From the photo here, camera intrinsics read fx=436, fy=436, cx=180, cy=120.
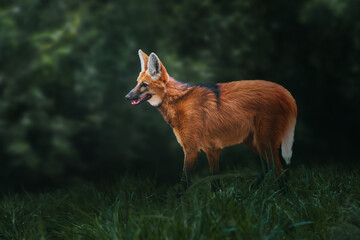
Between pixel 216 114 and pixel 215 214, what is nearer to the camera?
pixel 215 214

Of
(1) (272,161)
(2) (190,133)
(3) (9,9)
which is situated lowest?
(1) (272,161)

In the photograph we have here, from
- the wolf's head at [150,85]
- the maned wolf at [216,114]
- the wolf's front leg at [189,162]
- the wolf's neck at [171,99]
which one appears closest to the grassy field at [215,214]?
the wolf's front leg at [189,162]

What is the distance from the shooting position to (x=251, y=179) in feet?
11.5

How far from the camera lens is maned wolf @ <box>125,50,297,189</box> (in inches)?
129

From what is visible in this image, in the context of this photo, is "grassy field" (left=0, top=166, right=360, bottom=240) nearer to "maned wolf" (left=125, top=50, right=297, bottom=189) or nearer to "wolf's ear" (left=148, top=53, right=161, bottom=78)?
"maned wolf" (left=125, top=50, right=297, bottom=189)

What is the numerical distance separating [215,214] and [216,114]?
0.92 metres

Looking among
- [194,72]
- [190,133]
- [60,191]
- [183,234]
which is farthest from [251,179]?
[194,72]

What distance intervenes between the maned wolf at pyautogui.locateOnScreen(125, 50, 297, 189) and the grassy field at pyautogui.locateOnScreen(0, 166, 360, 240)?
1.01ft

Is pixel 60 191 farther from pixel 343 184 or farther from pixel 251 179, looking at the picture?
pixel 343 184

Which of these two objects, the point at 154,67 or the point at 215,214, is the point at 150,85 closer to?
the point at 154,67

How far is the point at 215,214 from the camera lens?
8.74 ft

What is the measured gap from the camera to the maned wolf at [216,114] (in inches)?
129

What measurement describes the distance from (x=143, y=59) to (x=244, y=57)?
4418 mm

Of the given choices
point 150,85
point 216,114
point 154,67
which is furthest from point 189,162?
point 154,67
